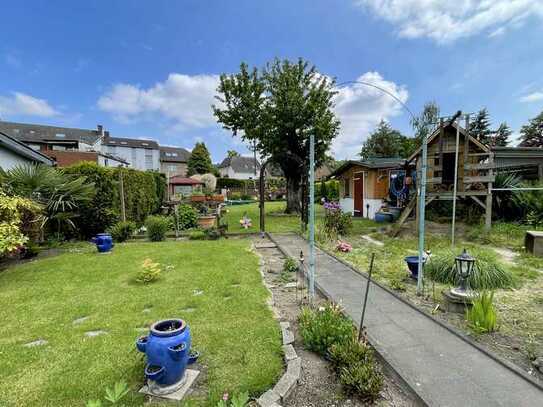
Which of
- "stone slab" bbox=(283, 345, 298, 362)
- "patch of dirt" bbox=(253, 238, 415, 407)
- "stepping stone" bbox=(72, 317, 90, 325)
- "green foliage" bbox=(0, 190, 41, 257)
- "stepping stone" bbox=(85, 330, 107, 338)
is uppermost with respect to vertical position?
"green foliage" bbox=(0, 190, 41, 257)

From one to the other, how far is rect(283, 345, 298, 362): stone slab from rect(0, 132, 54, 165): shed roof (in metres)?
→ 10.1

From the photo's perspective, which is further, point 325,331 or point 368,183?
point 368,183

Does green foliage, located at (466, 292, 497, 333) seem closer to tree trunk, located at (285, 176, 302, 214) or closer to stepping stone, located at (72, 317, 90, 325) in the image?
stepping stone, located at (72, 317, 90, 325)

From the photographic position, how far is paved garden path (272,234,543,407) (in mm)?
1956

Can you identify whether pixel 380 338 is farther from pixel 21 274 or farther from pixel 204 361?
pixel 21 274

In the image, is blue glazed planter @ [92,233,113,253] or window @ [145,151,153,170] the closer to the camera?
blue glazed planter @ [92,233,113,253]

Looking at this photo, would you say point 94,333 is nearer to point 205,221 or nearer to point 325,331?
point 325,331

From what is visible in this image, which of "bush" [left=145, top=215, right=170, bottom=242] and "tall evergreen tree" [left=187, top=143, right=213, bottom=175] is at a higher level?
"tall evergreen tree" [left=187, top=143, right=213, bottom=175]

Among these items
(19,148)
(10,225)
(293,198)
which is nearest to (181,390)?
(10,225)

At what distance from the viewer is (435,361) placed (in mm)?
2375

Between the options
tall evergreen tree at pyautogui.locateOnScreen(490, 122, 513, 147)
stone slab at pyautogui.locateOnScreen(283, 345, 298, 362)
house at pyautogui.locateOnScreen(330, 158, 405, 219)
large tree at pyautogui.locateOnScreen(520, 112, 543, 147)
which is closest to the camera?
stone slab at pyautogui.locateOnScreen(283, 345, 298, 362)

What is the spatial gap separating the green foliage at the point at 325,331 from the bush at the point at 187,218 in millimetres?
8476

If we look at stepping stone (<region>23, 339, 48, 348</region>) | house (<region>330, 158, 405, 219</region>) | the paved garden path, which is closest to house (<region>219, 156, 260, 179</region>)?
house (<region>330, 158, 405, 219</region>)

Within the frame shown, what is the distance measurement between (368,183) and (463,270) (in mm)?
10475
